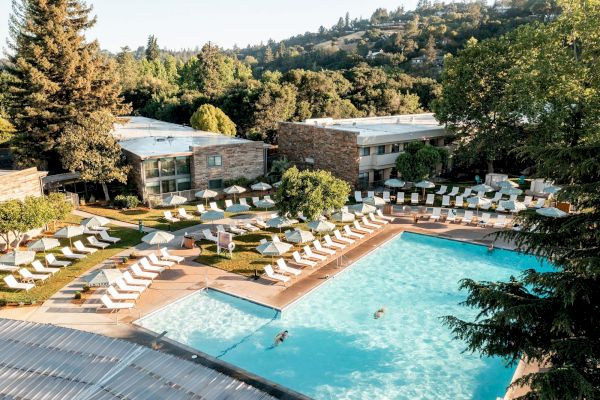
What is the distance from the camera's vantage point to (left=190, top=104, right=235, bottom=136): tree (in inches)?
1970

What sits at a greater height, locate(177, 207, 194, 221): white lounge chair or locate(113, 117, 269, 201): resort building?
locate(113, 117, 269, 201): resort building

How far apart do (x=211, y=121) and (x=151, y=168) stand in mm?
18693

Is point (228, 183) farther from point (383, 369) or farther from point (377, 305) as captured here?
point (383, 369)

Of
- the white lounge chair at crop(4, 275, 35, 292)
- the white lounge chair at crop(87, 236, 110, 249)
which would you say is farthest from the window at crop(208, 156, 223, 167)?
the white lounge chair at crop(4, 275, 35, 292)

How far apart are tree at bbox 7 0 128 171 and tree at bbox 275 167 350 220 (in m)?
17.9

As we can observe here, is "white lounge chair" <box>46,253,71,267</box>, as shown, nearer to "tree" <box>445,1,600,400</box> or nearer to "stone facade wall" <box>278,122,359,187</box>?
"tree" <box>445,1,600,400</box>

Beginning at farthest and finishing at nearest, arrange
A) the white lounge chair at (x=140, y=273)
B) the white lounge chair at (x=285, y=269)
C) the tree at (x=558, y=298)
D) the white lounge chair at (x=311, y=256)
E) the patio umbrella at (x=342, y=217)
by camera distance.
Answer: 1. the patio umbrella at (x=342, y=217)
2. the white lounge chair at (x=311, y=256)
3. the white lounge chair at (x=285, y=269)
4. the white lounge chair at (x=140, y=273)
5. the tree at (x=558, y=298)

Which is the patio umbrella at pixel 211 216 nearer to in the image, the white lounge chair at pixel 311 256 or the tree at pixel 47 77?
the white lounge chair at pixel 311 256

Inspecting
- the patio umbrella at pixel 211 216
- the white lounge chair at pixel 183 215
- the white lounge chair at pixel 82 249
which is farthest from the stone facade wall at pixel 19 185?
the patio umbrella at pixel 211 216

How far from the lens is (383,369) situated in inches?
582

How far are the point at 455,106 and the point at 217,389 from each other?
1345 inches

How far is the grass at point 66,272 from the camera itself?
18047 mm

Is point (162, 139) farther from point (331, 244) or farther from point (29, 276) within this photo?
point (29, 276)

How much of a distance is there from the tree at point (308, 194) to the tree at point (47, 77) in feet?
58.8
